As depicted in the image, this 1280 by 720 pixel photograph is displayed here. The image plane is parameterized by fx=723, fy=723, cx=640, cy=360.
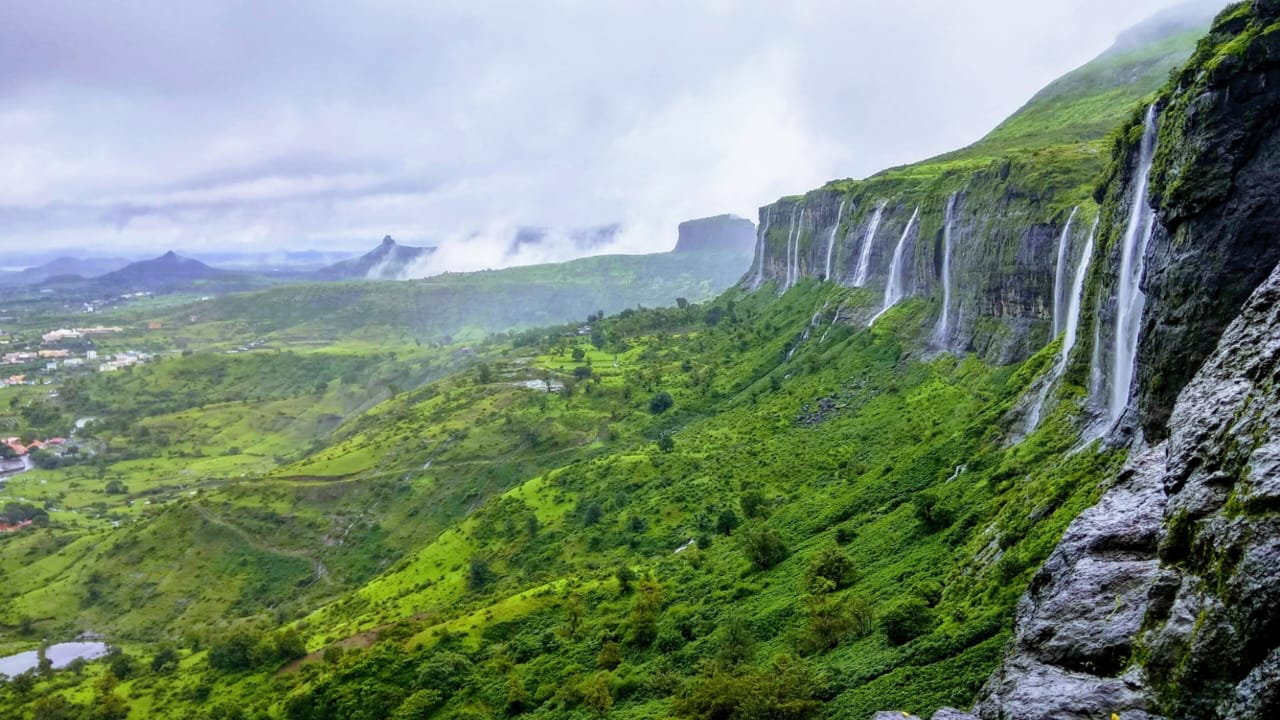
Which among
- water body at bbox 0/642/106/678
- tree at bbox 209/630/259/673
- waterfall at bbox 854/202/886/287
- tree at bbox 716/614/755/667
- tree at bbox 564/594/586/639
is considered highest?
waterfall at bbox 854/202/886/287

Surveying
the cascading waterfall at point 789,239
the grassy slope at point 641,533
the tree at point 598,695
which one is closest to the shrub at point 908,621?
the grassy slope at point 641,533

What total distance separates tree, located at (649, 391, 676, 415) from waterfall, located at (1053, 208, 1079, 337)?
78.7 m

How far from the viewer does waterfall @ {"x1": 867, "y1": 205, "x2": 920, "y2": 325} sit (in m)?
97.2

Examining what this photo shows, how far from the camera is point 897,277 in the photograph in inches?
3939

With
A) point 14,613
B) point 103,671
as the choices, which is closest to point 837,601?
point 103,671

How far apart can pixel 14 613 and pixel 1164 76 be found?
228522 millimetres

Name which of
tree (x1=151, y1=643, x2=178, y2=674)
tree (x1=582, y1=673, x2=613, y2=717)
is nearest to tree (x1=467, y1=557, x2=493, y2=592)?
tree (x1=151, y1=643, x2=178, y2=674)

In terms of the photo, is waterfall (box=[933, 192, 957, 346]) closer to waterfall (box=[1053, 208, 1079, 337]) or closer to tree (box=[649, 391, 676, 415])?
waterfall (box=[1053, 208, 1079, 337])

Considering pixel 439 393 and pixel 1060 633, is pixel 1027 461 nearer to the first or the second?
pixel 1060 633

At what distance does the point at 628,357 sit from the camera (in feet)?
599

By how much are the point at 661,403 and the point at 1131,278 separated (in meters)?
98.3

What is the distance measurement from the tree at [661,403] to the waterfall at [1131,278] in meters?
95.4

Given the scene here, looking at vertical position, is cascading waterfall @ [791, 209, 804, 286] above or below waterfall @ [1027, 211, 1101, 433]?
above

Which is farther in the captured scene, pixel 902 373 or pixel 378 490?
pixel 378 490
